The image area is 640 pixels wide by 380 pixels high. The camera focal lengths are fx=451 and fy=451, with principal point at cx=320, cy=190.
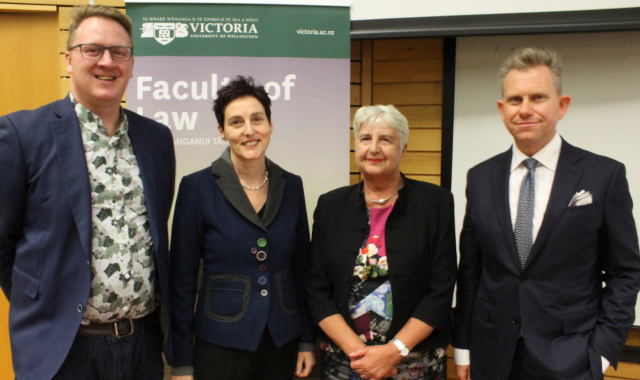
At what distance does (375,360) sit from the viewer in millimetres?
1720

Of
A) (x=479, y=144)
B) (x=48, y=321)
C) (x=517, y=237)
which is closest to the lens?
(x=48, y=321)

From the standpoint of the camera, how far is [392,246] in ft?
5.95

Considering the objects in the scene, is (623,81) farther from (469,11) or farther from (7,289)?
(7,289)

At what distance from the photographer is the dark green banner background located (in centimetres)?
264

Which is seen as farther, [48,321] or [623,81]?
[623,81]

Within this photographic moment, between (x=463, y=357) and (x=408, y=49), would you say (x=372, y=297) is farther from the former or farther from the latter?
(x=408, y=49)

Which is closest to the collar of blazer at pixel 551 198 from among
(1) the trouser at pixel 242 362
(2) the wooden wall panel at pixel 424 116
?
(1) the trouser at pixel 242 362

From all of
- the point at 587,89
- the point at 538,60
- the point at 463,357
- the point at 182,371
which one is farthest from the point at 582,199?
the point at 182,371

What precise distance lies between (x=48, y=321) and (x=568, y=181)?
1848 mm

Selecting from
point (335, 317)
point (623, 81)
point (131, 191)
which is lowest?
point (335, 317)

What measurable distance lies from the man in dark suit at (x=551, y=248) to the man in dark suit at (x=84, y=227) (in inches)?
49.9

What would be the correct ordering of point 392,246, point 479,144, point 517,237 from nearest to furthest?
point 517,237 < point 392,246 < point 479,144

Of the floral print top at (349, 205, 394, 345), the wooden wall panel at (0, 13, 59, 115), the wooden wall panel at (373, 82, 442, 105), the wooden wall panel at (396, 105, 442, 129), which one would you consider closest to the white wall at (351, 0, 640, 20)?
the wooden wall panel at (373, 82, 442, 105)

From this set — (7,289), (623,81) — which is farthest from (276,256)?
(623,81)
